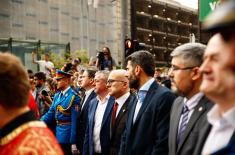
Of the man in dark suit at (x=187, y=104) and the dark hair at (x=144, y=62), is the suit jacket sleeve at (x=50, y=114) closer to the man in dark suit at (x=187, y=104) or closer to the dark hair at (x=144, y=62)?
the dark hair at (x=144, y=62)

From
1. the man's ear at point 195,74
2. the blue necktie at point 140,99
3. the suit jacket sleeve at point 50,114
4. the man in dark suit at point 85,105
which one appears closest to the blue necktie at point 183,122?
the man's ear at point 195,74

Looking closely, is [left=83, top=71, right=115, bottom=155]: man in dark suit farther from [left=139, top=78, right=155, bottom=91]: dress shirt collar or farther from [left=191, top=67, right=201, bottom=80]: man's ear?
[left=191, top=67, right=201, bottom=80]: man's ear

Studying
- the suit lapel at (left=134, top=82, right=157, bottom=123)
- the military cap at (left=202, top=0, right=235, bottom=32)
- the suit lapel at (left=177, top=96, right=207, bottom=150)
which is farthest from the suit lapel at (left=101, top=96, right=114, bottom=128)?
the military cap at (left=202, top=0, right=235, bottom=32)

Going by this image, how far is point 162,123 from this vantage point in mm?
5227

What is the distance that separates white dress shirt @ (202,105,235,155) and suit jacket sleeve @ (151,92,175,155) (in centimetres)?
279

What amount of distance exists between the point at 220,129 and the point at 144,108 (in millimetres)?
3157

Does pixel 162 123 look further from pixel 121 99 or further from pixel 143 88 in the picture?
pixel 121 99

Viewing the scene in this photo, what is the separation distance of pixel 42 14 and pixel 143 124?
2993 centimetres

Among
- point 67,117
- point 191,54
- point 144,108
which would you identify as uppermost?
point 191,54

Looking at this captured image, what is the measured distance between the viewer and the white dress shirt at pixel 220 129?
2191 millimetres

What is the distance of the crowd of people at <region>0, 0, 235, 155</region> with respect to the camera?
2.13 m

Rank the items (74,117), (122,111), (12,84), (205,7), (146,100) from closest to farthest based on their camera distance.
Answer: (12,84) < (146,100) < (122,111) < (74,117) < (205,7)

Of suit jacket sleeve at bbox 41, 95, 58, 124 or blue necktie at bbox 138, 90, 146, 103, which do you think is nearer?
blue necktie at bbox 138, 90, 146, 103

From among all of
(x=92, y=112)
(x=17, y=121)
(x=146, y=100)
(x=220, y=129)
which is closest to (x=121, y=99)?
(x=92, y=112)
